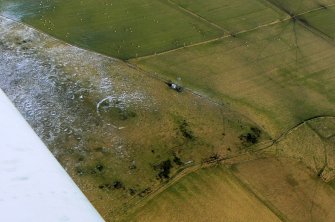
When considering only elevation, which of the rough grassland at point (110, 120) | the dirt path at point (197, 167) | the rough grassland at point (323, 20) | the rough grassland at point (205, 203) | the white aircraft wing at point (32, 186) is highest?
the white aircraft wing at point (32, 186)

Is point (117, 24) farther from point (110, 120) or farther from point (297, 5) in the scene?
point (297, 5)

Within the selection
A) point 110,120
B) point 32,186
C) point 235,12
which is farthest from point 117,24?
point 32,186

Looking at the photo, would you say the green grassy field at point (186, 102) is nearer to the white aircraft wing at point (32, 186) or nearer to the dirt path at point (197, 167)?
the dirt path at point (197, 167)

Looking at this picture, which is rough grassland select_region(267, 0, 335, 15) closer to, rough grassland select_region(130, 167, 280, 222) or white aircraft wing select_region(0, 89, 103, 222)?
rough grassland select_region(130, 167, 280, 222)

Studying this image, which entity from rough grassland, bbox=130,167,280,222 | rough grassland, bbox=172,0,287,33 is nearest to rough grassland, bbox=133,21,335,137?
rough grassland, bbox=172,0,287,33

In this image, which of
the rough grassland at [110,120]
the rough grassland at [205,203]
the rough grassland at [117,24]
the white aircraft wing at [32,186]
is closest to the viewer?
the white aircraft wing at [32,186]

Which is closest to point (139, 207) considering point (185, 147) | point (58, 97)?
point (185, 147)

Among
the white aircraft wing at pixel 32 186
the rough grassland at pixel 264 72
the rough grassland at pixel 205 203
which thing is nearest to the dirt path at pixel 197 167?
the rough grassland at pixel 205 203
